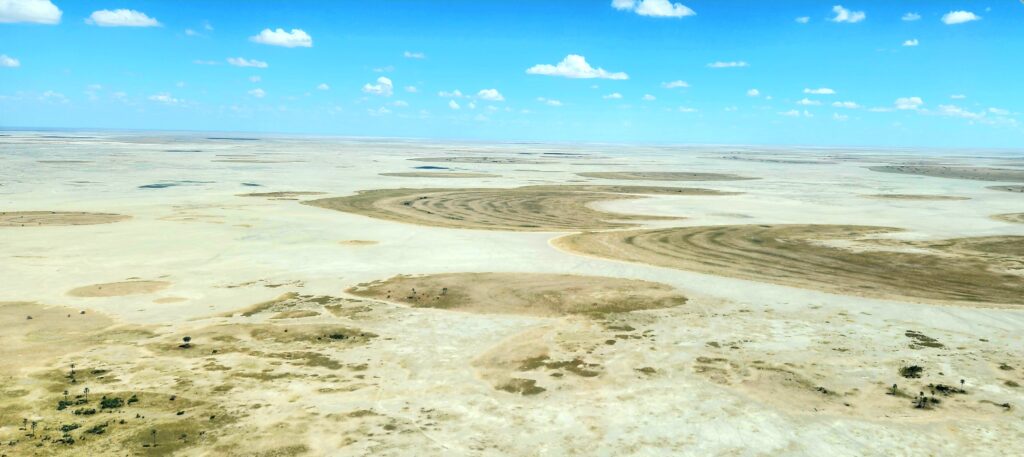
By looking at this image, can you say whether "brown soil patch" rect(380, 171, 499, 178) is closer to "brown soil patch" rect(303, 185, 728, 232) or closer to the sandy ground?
"brown soil patch" rect(303, 185, 728, 232)

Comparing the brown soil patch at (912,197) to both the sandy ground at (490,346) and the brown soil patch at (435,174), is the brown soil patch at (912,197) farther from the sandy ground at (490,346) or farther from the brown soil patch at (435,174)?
the brown soil patch at (435,174)

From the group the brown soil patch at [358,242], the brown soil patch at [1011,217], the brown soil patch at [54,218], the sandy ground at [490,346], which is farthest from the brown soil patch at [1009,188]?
the brown soil patch at [54,218]

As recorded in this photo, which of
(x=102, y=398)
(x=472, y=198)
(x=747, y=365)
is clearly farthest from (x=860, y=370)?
(x=472, y=198)

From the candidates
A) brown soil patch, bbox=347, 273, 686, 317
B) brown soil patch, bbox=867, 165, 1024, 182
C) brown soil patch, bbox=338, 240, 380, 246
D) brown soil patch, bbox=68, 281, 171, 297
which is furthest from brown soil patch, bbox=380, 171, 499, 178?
brown soil patch, bbox=867, 165, 1024, 182

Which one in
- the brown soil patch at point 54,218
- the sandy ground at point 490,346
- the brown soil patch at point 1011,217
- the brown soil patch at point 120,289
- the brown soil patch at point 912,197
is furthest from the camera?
the brown soil patch at point 912,197

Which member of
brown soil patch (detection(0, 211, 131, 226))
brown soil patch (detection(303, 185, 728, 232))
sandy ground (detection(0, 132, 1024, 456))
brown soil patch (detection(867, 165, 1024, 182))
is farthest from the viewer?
brown soil patch (detection(867, 165, 1024, 182))

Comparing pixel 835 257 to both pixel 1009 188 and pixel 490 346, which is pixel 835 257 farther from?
pixel 1009 188
